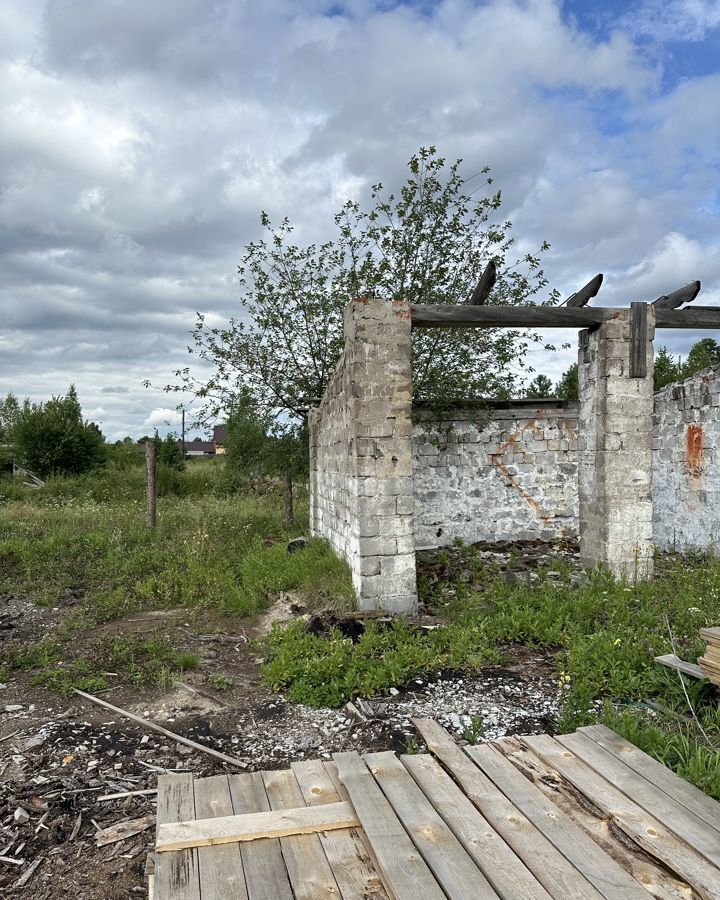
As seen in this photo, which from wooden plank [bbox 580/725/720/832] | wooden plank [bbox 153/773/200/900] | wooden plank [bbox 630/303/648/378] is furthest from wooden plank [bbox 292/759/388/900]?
wooden plank [bbox 630/303/648/378]

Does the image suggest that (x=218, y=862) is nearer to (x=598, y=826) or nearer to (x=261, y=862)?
(x=261, y=862)

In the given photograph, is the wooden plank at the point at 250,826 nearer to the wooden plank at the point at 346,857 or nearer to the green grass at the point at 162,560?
the wooden plank at the point at 346,857

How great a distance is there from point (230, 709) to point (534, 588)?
3965 millimetres

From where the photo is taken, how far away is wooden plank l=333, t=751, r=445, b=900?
7.22ft

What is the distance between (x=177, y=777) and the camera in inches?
122

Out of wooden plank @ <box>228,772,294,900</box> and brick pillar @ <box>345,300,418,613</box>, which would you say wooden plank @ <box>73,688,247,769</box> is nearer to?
wooden plank @ <box>228,772,294,900</box>

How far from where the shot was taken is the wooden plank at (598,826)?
227 centimetres

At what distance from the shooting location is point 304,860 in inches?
95.3

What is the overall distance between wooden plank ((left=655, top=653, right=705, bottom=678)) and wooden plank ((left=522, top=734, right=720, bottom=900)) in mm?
2067

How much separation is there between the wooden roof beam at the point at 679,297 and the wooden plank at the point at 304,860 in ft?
23.5

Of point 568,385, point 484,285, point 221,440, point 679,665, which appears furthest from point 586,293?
point 221,440

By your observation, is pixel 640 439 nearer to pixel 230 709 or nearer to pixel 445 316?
pixel 445 316

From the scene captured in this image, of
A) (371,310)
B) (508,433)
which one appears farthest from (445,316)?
(508,433)

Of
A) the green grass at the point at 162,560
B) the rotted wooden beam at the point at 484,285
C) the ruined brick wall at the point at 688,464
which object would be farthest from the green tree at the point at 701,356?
the rotted wooden beam at the point at 484,285
